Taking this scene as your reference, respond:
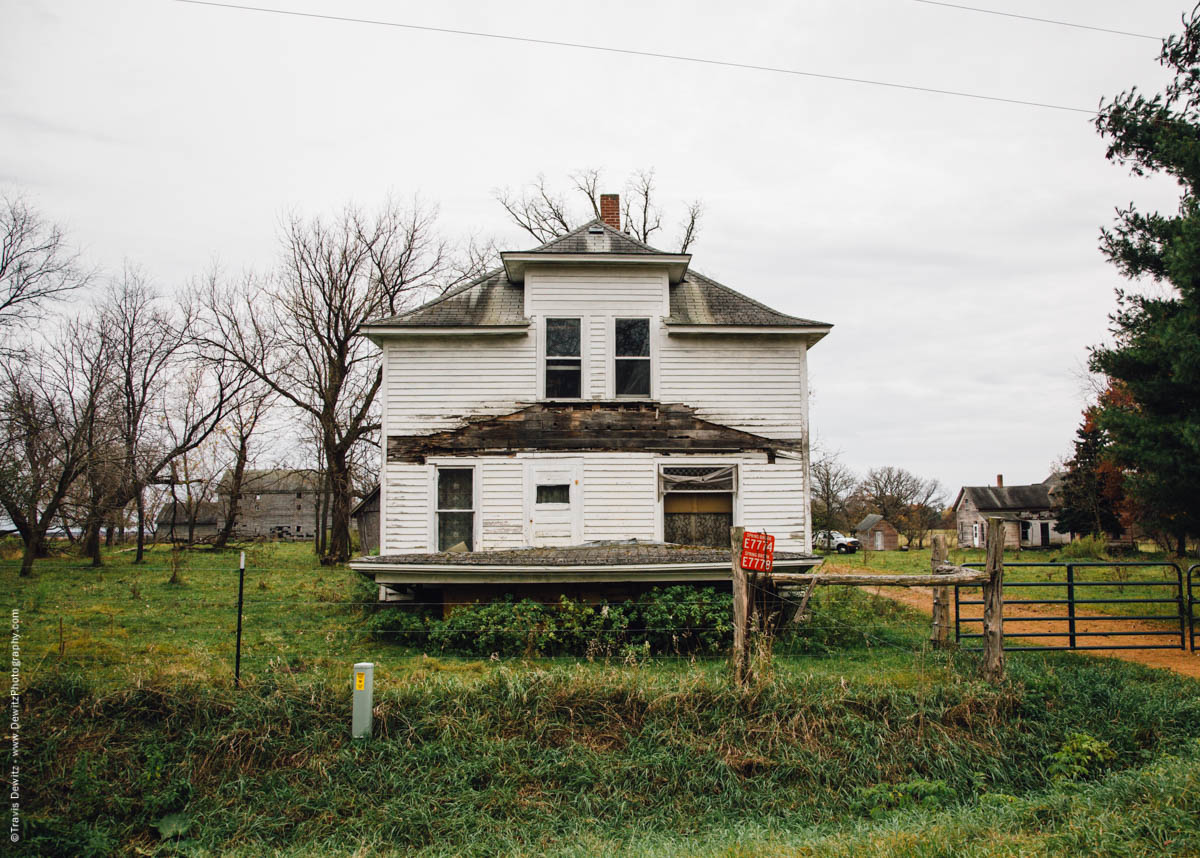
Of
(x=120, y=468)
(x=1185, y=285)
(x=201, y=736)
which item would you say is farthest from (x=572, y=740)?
(x=120, y=468)

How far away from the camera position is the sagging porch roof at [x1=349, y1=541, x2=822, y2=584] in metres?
12.4

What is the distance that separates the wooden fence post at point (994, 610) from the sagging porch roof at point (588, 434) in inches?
276

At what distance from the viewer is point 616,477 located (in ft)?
50.3

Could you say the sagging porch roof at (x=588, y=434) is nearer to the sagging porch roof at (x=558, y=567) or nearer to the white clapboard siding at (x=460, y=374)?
the white clapboard siding at (x=460, y=374)

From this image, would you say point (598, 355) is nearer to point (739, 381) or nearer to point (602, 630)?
point (739, 381)

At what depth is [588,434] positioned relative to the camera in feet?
50.5

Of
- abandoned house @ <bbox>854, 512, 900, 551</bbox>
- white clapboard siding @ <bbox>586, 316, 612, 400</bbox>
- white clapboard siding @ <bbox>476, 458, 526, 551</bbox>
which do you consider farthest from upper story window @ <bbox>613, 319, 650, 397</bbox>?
abandoned house @ <bbox>854, 512, 900, 551</bbox>

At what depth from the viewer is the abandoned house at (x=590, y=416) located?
1523 cm

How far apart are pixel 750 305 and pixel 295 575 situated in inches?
752

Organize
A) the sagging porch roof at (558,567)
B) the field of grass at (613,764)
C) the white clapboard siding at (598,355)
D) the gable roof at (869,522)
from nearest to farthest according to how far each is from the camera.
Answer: the field of grass at (613,764) < the sagging porch roof at (558,567) < the white clapboard siding at (598,355) < the gable roof at (869,522)

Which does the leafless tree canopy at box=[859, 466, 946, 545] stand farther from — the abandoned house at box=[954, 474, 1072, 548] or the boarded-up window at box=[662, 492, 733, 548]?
the boarded-up window at box=[662, 492, 733, 548]

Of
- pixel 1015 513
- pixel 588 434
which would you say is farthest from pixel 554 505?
pixel 1015 513

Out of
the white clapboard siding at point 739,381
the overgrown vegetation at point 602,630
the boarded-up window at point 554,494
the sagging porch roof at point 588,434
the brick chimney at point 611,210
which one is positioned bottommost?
the overgrown vegetation at point 602,630

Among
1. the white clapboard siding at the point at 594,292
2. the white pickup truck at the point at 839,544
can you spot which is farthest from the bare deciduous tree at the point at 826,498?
the white clapboard siding at the point at 594,292
